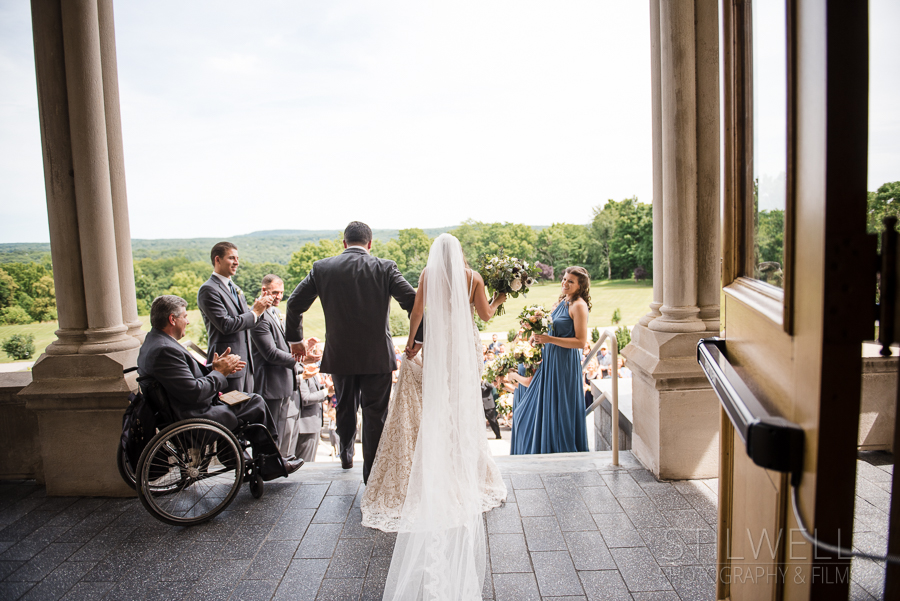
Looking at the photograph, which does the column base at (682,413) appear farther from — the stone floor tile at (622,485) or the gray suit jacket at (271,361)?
the gray suit jacket at (271,361)

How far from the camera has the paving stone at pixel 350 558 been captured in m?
2.65

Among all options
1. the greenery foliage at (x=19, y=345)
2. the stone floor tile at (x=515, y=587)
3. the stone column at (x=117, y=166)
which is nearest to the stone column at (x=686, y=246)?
the stone floor tile at (x=515, y=587)

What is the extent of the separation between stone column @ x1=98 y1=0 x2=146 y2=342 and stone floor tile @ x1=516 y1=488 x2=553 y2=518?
2.93 metres

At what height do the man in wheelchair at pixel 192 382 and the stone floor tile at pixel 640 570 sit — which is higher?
the man in wheelchair at pixel 192 382

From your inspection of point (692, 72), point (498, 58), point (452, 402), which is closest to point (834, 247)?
point (452, 402)

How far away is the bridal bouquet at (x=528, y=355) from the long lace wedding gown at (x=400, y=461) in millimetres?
1114

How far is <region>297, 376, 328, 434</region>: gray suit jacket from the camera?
5.25 metres

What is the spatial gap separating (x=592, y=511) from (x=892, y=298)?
8.47 feet

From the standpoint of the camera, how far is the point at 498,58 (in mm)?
40875

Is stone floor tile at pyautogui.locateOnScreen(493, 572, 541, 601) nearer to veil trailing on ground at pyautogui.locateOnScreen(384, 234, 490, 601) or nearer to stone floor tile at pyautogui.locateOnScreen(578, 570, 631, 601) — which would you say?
veil trailing on ground at pyautogui.locateOnScreen(384, 234, 490, 601)

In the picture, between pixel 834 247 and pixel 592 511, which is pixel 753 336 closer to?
pixel 834 247

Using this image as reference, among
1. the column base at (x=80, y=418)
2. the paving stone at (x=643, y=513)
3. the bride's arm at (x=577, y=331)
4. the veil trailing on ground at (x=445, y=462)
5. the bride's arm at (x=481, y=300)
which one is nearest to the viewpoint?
the veil trailing on ground at (x=445, y=462)

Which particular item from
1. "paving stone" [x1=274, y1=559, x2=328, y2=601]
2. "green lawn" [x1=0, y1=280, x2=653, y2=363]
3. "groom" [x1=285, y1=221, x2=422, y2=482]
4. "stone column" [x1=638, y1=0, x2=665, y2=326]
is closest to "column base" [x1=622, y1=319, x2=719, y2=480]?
"stone column" [x1=638, y1=0, x2=665, y2=326]

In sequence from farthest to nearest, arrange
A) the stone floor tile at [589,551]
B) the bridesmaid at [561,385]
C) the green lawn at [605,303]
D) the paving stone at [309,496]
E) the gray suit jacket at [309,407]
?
1. the green lawn at [605,303]
2. the gray suit jacket at [309,407]
3. the bridesmaid at [561,385]
4. the paving stone at [309,496]
5. the stone floor tile at [589,551]
